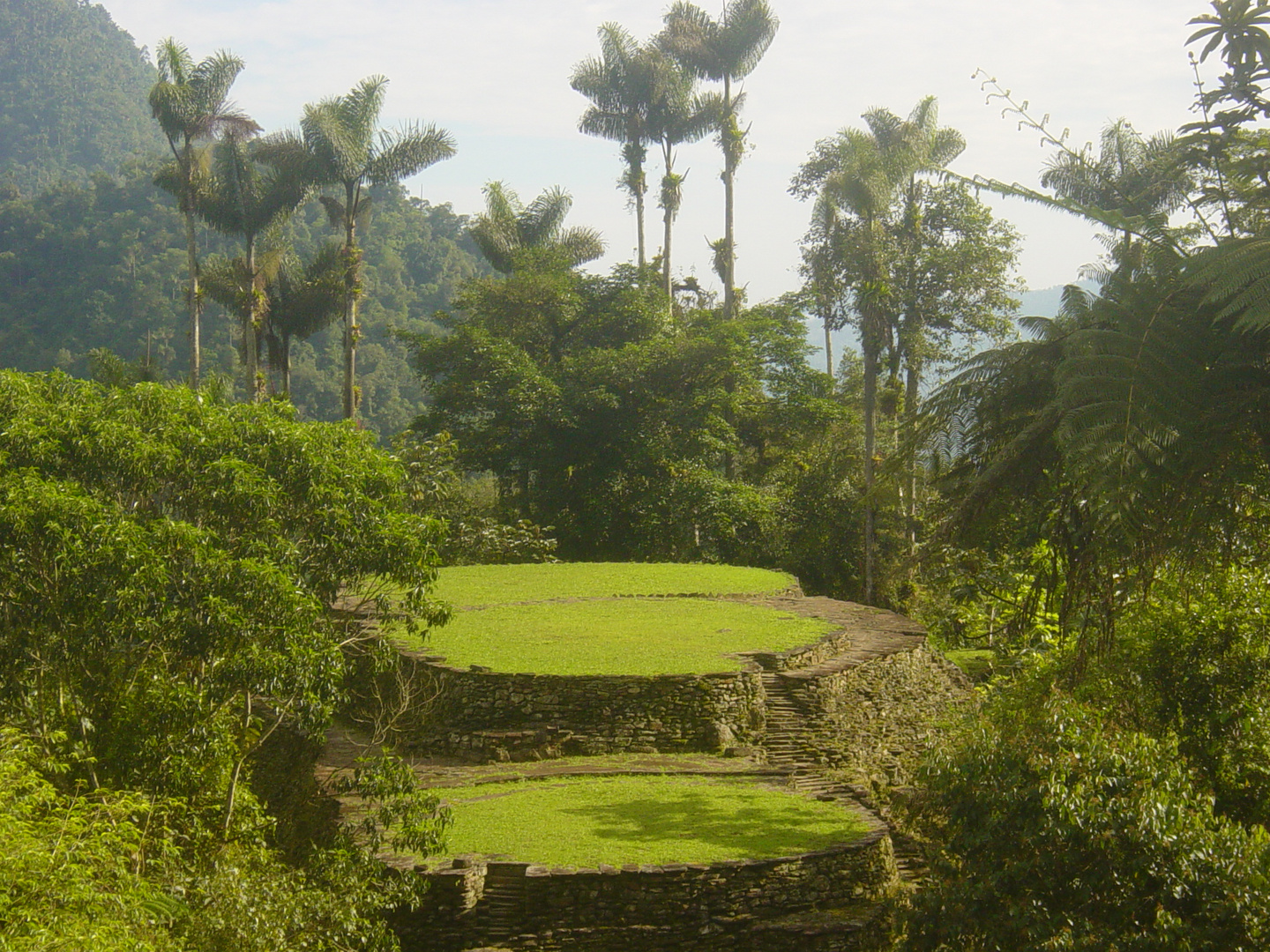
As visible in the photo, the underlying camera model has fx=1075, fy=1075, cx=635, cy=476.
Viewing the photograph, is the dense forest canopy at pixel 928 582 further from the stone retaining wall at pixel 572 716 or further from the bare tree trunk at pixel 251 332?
the bare tree trunk at pixel 251 332

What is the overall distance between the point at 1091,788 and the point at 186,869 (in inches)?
245

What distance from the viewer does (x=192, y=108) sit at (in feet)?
85.8

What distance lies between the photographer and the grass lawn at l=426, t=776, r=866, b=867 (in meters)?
8.96

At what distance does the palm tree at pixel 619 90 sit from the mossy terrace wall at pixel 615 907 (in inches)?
1015

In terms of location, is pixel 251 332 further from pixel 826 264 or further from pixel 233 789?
pixel 233 789

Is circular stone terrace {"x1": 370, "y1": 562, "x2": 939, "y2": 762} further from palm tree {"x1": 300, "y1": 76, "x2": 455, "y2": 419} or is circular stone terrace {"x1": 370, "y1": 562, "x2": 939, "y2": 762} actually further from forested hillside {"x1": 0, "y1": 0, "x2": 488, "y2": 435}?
forested hillside {"x1": 0, "y1": 0, "x2": 488, "y2": 435}

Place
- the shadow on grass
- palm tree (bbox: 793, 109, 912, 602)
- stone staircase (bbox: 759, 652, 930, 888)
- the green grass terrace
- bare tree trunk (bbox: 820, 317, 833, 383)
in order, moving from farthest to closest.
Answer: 1. bare tree trunk (bbox: 820, 317, 833, 383)
2. palm tree (bbox: 793, 109, 912, 602)
3. the green grass terrace
4. stone staircase (bbox: 759, 652, 930, 888)
5. the shadow on grass

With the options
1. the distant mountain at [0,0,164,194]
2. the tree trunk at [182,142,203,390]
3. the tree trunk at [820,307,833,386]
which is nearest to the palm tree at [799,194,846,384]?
the tree trunk at [820,307,833,386]

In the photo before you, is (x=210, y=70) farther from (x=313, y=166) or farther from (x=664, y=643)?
(x=664, y=643)

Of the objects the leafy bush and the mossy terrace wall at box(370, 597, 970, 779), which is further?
the mossy terrace wall at box(370, 597, 970, 779)

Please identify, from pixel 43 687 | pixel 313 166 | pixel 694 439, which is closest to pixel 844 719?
pixel 43 687

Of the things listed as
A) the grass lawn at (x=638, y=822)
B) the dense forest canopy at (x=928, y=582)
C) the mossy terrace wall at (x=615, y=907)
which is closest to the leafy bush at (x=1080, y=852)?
the dense forest canopy at (x=928, y=582)

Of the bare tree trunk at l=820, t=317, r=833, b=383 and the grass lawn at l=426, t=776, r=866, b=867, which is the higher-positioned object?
the bare tree trunk at l=820, t=317, r=833, b=383

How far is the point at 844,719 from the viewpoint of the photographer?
12.8 m
